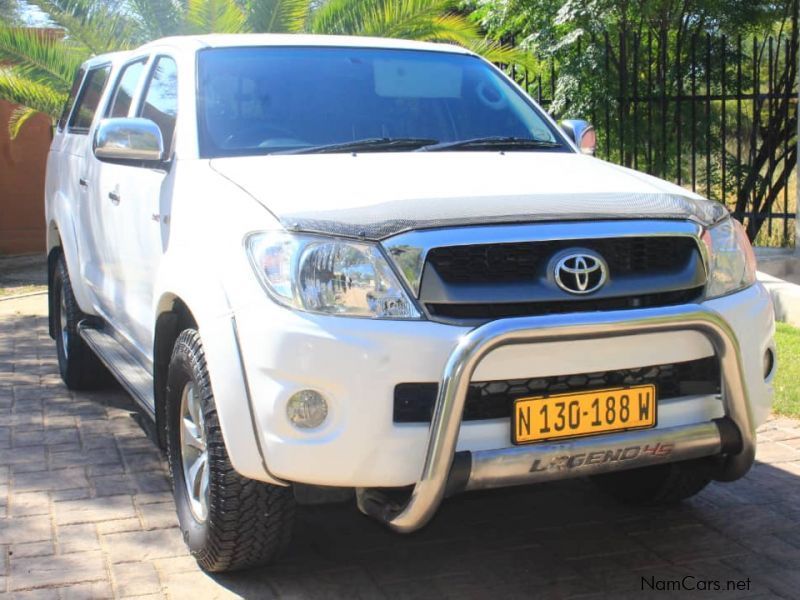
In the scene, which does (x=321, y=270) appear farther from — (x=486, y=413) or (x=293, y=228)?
(x=486, y=413)

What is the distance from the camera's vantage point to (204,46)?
446 centimetres

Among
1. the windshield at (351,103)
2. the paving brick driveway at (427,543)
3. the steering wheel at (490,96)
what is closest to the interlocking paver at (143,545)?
the paving brick driveway at (427,543)

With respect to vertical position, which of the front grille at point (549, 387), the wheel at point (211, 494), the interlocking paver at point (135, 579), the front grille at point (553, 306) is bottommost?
the interlocking paver at point (135, 579)

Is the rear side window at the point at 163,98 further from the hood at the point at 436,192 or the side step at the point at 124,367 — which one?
the side step at the point at 124,367

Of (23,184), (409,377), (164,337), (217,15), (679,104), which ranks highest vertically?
(217,15)

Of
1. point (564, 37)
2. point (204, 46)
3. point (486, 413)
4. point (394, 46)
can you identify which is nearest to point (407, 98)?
point (394, 46)

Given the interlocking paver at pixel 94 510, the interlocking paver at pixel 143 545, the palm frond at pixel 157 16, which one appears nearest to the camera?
the interlocking paver at pixel 143 545

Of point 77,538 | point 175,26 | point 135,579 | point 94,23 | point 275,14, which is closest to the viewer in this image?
point 135,579

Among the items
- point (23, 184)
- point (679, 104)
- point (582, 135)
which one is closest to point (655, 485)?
point (582, 135)

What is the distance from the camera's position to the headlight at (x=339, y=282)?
3096mm

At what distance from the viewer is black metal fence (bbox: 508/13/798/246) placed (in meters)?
10.1

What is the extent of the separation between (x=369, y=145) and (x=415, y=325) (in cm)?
127

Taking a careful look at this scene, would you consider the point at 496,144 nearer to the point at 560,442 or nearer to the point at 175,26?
the point at 560,442

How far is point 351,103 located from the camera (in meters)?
4.40
